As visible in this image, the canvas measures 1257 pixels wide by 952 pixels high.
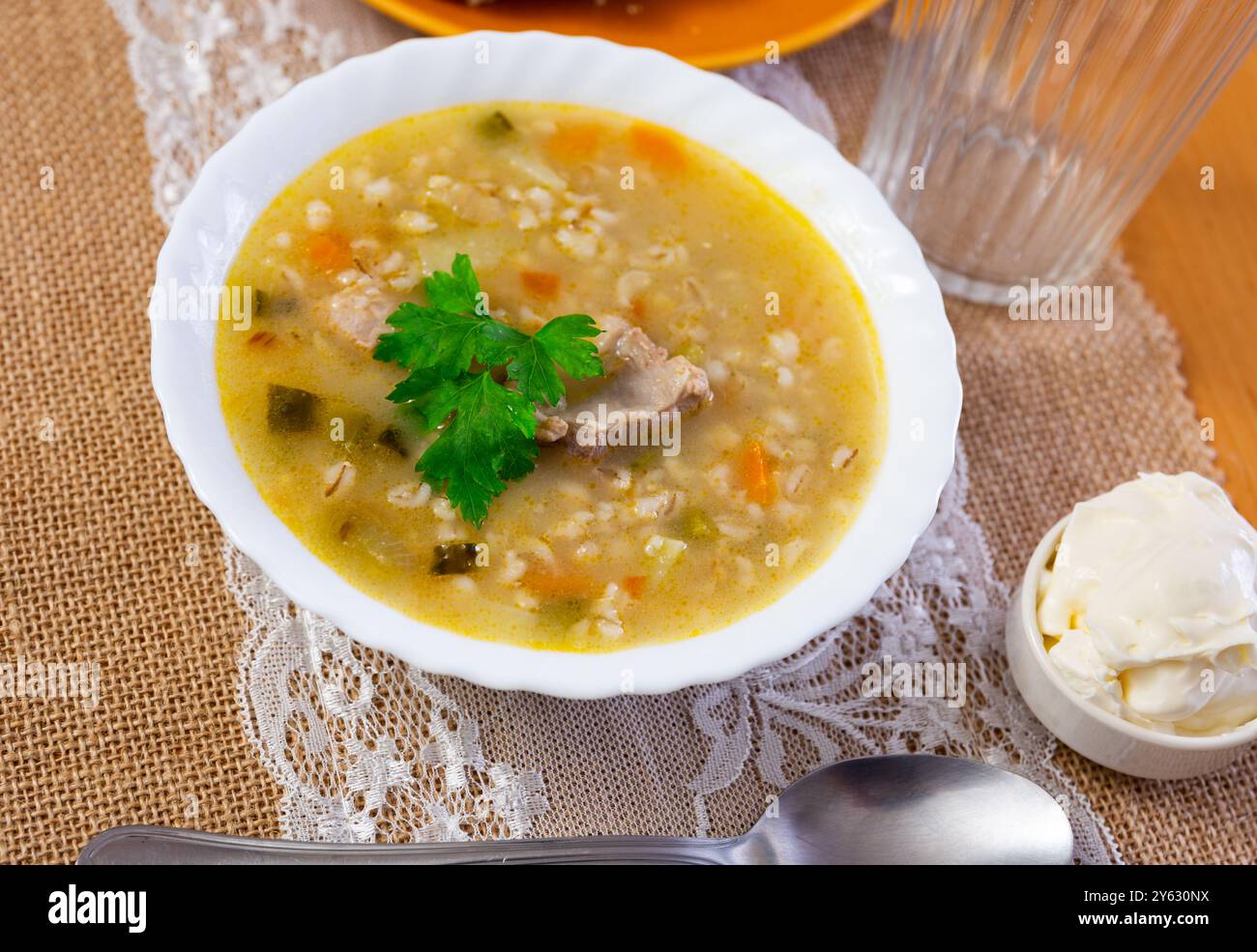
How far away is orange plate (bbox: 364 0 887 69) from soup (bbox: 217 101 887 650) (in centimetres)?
Answer: 52

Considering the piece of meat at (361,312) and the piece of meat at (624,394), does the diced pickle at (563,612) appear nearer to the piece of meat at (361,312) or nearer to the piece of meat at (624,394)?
the piece of meat at (624,394)

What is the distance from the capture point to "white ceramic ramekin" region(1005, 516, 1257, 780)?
8.74 feet

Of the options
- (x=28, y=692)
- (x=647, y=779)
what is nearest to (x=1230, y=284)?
(x=647, y=779)

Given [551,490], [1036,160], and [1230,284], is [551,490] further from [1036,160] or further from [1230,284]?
[1230,284]

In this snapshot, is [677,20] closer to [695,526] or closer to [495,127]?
[495,127]

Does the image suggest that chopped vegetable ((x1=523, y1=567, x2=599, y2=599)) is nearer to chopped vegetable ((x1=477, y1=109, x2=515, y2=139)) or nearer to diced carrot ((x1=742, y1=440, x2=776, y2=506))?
diced carrot ((x1=742, y1=440, x2=776, y2=506))

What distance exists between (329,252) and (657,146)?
818 millimetres

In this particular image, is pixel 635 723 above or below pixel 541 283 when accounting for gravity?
below

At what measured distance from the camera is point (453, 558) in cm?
257

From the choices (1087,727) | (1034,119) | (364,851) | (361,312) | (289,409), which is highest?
(1034,119)

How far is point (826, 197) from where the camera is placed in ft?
10.0

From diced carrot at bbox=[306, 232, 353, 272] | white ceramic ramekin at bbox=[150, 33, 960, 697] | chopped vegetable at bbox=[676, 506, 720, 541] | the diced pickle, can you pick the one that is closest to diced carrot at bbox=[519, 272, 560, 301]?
diced carrot at bbox=[306, 232, 353, 272]

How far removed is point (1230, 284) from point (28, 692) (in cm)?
317

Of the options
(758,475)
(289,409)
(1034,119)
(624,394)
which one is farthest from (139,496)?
(1034,119)
